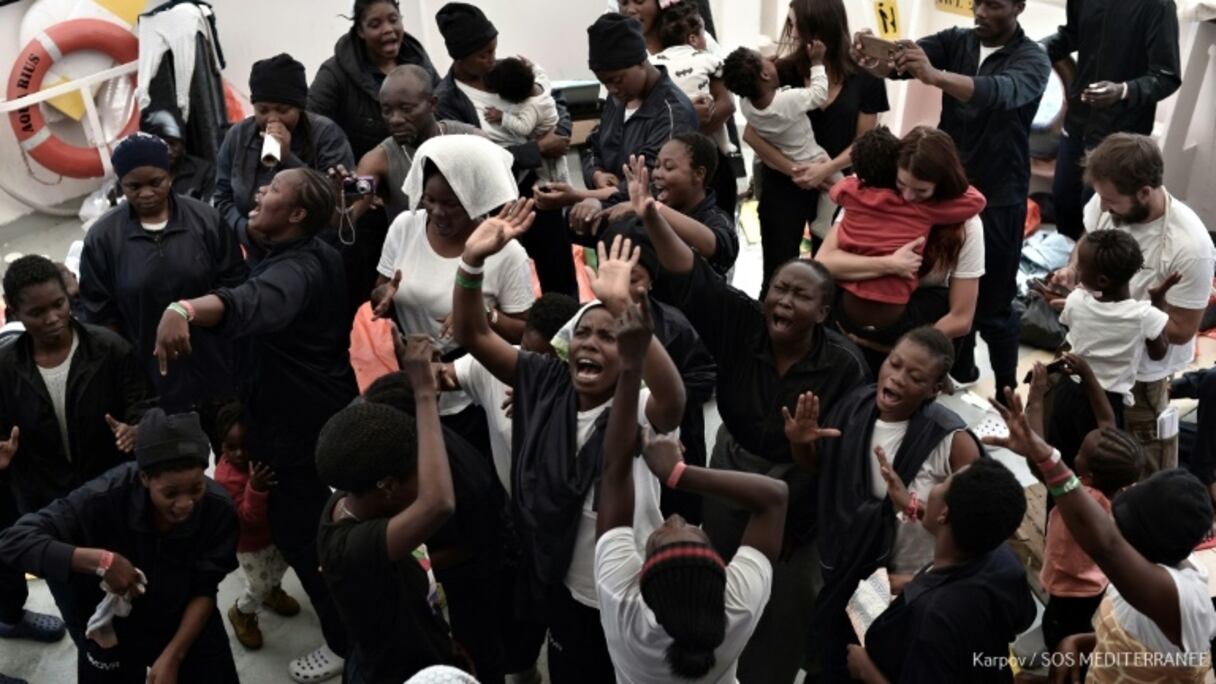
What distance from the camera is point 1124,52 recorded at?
17.7 feet

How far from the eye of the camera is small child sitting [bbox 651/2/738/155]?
490cm

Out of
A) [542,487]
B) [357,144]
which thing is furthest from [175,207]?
[542,487]

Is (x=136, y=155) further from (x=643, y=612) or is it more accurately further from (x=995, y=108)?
(x=995, y=108)

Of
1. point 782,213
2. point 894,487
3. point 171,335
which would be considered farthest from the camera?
point 782,213

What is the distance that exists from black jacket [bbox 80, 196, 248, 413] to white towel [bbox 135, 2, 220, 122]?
3.14 metres

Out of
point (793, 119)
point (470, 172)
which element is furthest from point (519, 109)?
point (470, 172)

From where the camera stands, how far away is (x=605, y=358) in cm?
286

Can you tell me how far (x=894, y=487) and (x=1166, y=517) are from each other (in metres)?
0.62

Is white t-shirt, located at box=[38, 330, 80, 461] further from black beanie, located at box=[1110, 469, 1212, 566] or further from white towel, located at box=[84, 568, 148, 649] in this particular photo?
black beanie, located at box=[1110, 469, 1212, 566]

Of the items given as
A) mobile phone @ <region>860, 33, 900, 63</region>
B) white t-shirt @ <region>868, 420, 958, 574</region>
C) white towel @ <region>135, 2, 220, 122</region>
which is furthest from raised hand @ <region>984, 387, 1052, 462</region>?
white towel @ <region>135, 2, 220, 122</region>

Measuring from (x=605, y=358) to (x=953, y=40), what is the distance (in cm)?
284

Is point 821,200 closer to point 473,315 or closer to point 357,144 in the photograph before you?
point 357,144

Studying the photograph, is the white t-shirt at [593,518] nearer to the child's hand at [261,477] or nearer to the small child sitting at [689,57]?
the child's hand at [261,477]

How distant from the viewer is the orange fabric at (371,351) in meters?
5.09
